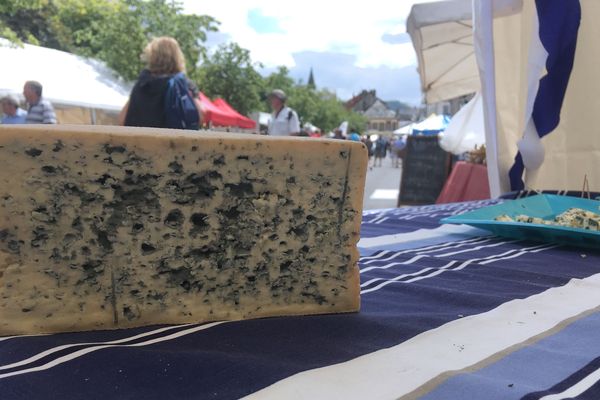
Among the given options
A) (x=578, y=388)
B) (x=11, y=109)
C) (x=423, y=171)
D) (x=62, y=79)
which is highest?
(x=62, y=79)

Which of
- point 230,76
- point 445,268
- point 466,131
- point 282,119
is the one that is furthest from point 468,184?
point 230,76

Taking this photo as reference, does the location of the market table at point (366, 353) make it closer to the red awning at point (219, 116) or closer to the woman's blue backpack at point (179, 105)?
the woman's blue backpack at point (179, 105)

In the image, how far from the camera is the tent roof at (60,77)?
7.62 m

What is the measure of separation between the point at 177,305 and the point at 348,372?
33 centimetres

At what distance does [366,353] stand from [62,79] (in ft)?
30.0

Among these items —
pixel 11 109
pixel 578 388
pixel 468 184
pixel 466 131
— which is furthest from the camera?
pixel 466 131

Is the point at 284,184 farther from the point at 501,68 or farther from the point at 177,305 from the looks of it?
the point at 501,68

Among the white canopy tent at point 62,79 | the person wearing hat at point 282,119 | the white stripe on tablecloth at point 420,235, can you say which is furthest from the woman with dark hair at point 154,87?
the white canopy tent at point 62,79

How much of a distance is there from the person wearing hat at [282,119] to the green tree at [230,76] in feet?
39.5

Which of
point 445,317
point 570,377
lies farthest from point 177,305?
point 570,377

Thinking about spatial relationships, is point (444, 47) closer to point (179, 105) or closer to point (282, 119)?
point (282, 119)

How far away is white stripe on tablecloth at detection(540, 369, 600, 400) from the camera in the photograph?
59 centimetres

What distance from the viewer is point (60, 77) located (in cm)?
→ 847

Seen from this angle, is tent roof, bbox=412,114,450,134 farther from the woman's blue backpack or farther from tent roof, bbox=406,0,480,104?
the woman's blue backpack
